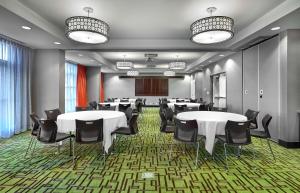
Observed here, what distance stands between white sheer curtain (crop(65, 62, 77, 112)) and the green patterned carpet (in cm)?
595

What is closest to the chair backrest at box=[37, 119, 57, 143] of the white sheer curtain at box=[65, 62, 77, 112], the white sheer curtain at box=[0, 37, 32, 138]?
the white sheer curtain at box=[0, 37, 32, 138]

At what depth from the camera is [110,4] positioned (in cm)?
404

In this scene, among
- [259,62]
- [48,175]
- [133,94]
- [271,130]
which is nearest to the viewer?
[48,175]

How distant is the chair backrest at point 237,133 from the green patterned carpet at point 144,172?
0.53 metres

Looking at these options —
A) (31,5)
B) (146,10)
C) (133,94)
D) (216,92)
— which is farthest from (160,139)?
(133,94)

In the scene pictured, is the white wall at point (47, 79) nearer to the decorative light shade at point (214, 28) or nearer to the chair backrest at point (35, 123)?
the chair backrest at point (35, 123)

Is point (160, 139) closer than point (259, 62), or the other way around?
point (160, 139)

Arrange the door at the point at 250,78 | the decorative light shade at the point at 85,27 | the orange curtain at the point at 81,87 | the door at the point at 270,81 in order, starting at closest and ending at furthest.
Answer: the decorative light shade at the point at 85,27 → the door at the point at 270,81 → the door at the point at 250,78 → the orange curtain at the point at 81,87

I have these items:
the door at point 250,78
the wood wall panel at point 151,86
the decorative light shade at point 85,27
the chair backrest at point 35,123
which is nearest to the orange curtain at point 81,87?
the wood wall panel at point 151,86

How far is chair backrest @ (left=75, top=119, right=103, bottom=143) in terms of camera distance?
344cm

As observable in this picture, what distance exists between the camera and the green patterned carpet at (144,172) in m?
2.85

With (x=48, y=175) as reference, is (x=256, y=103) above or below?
above

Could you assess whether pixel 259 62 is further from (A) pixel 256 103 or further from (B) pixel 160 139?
(B) pixel 160 139

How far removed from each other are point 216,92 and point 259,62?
480cm
